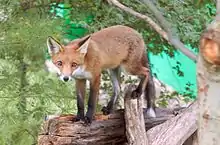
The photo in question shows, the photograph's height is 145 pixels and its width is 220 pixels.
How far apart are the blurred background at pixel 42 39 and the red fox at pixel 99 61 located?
0.50 m

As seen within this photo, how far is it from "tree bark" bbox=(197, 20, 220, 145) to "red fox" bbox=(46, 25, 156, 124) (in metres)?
2.10

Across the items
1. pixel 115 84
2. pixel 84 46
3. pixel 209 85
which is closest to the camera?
pixel 209 85

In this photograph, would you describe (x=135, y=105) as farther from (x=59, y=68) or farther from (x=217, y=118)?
(x=217, y=118)

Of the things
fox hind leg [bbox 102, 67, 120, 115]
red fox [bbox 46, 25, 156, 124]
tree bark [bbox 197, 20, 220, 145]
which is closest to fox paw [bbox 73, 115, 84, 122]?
red fox [bbox 46, 25, 156, 124]

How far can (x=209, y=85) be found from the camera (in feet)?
2.80

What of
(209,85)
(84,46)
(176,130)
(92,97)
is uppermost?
(84,46)

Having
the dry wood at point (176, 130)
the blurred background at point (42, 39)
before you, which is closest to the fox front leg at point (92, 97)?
the dry wood at point (176, 130)

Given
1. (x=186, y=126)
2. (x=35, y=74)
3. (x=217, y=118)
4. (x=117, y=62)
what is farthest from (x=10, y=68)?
(x=217, y=118)

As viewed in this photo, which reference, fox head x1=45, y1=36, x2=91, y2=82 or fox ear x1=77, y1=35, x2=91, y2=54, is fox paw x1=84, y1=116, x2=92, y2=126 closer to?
fox head x1=45, y1=36, x2=91, y2=82

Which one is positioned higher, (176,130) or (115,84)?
(115,84)

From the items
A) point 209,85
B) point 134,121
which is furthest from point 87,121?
point 209,85

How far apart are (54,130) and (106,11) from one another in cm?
154

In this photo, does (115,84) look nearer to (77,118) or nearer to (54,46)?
(77,118)

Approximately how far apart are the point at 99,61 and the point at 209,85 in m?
2.28
